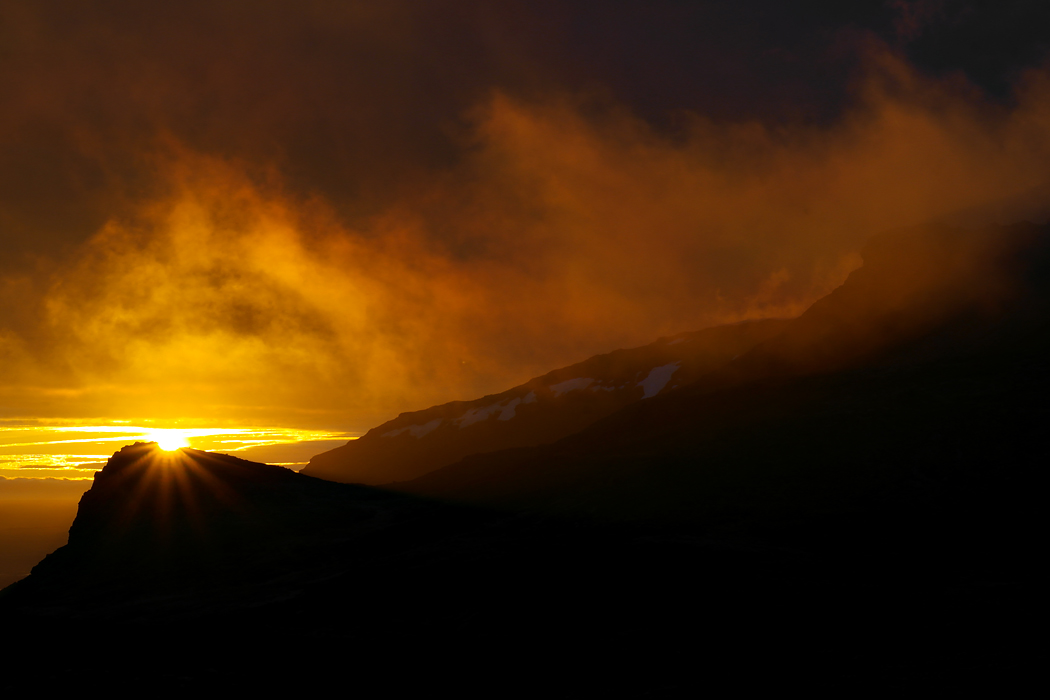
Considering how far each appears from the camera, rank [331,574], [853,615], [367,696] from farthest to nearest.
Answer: [331,574]
[853,615]
[367,696]

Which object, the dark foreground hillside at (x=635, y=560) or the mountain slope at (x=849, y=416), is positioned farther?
the mountain slope at (x=849, y=416)

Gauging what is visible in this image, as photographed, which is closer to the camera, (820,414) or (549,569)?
(549,569)

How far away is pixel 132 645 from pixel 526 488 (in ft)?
170

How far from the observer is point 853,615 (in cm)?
3434

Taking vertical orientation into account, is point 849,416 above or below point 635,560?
above

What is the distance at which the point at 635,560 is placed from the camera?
45.9 meters

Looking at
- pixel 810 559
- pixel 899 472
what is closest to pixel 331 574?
pixel 810 559

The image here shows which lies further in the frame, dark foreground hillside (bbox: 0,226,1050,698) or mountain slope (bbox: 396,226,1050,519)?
mountain slope (bbox: 396,226,1050,519)

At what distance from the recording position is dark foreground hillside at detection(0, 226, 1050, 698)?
31375 millimetres

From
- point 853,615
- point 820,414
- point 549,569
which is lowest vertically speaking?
point 853,615

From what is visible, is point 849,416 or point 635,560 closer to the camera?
point 635,560

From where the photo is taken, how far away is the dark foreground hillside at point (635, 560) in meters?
31.4

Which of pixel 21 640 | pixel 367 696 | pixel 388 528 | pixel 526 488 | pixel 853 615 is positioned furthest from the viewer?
pixel 526 488

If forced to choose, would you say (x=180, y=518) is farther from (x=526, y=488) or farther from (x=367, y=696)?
(x=367, y=696)
